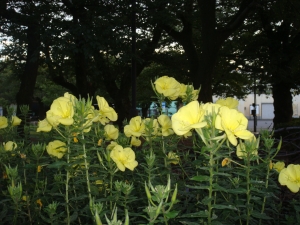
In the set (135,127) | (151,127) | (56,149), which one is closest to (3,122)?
(56,149)

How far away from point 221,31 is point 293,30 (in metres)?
5.25

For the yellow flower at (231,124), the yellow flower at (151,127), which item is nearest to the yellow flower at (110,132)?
the yellow flower at (151,127)

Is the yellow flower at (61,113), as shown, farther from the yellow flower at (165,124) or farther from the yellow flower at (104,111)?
the yellow flower at (165,124)

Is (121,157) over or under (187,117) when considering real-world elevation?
under

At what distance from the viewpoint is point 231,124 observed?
4.55ft

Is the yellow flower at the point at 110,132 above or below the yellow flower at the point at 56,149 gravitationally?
above

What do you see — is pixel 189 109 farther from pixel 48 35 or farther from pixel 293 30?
pixel 293 30

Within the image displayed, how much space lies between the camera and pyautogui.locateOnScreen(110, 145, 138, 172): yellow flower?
5.75 feet

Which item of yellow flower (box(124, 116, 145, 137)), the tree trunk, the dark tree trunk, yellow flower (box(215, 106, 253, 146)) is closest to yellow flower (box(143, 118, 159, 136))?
yellow flower (box(124, 116, 145, 137))

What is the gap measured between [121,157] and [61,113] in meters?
0.34

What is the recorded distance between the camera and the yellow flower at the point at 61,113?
62.2 inches

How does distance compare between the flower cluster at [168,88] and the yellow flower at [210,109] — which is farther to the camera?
the flower cluster at [168,88]

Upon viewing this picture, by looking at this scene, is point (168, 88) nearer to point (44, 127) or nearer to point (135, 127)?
point (135, 127)

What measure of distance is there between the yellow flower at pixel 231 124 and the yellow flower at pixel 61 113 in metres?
0.61
